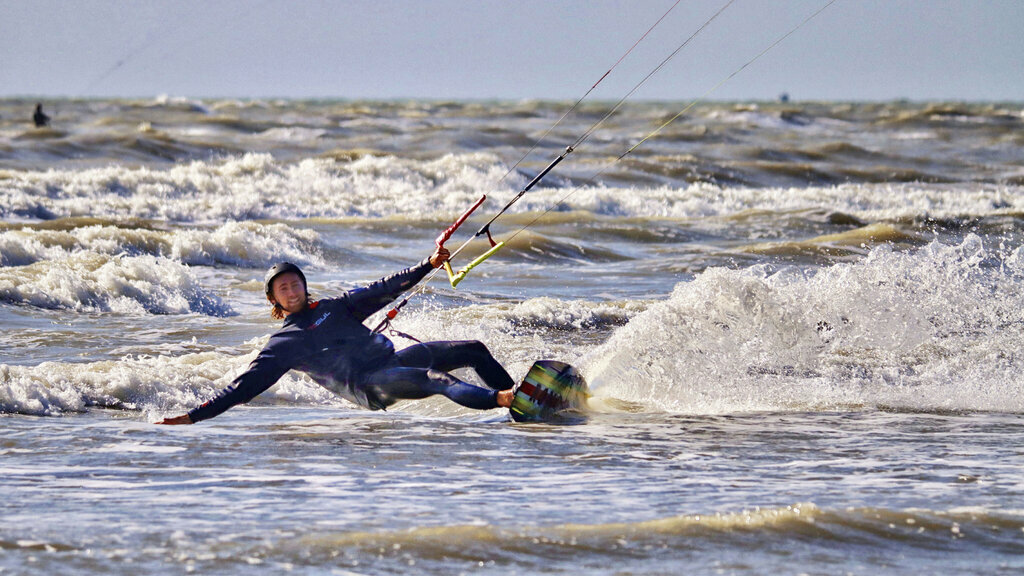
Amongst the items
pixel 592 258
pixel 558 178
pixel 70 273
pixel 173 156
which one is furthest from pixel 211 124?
pixel 70 273

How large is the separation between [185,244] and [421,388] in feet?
31.8

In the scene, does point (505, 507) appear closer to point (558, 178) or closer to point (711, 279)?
point (711, 279)

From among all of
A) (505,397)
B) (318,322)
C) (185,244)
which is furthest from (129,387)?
(185,244)

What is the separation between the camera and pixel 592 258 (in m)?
18.0

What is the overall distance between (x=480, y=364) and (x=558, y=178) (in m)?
23.1

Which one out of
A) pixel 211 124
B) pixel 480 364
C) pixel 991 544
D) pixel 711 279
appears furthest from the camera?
pixel 211 124

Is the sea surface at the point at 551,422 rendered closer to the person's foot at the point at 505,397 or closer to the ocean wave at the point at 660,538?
the ocean wave at the point at 660,538

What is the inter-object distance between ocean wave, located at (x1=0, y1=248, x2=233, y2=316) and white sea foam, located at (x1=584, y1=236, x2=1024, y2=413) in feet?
17.0

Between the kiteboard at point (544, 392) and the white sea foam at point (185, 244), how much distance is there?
9.35 metres

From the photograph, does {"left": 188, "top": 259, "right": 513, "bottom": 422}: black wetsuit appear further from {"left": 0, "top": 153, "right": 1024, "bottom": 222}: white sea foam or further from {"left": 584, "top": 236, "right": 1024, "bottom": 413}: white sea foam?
{"left": 0, "top": 153, "right": 1024, "bottom": 222}: white sea foam

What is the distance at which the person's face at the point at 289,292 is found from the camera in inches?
300

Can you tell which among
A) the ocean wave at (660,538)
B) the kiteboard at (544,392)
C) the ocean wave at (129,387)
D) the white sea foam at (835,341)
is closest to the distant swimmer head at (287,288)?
the ocean wave at (129,387)

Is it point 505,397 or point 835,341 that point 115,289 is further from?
point 835,341

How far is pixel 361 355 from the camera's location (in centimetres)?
775
